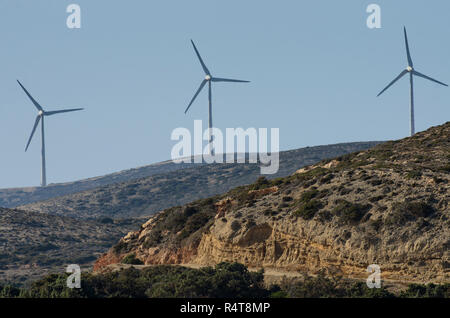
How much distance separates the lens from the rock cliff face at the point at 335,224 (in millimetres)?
62125

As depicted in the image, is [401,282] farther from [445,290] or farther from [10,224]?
[10,224]

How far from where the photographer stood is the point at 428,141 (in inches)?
3374

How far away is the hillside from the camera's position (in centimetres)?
13988

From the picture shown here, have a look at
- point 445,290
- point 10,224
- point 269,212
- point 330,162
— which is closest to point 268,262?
point 269,212

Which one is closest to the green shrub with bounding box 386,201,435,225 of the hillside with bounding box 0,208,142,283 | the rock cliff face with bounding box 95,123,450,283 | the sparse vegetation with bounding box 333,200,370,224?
the rock cliff face with bounding box 95,123,450,283

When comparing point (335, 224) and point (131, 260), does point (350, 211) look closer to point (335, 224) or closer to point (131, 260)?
point (335, 224)

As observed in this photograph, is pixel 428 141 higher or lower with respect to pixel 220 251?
higher

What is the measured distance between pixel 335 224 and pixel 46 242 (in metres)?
99.6

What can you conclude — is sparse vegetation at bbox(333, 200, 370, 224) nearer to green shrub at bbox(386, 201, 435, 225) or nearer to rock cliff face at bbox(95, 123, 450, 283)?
rock cliff face at bbox(95, 123, 450, 283)

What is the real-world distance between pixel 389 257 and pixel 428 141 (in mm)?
25747

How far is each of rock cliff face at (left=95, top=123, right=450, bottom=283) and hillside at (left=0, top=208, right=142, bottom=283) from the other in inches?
1920

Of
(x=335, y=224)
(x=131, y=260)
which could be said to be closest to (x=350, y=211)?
(x=335, y=224)

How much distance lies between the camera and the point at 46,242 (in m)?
160

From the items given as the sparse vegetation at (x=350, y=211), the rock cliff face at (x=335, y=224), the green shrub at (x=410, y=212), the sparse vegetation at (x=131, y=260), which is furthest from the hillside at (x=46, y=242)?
the green shrub at (x=410, y=212)
